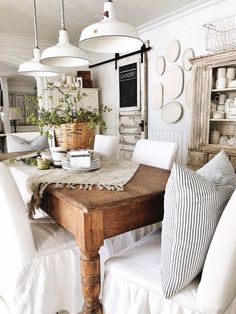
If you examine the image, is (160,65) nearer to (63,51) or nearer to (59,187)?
(63,51)

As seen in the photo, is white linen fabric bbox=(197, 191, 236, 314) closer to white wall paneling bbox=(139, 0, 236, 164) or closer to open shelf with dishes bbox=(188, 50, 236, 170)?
open shelf with dishes bbox=(188, 50, 236, 170)

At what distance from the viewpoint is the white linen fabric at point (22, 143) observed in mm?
3295

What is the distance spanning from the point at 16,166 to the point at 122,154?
2795 mm

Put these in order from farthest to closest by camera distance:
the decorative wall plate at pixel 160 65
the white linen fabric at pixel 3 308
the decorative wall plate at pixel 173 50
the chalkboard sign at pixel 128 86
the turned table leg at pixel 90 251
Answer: the chalkboard sign at pixel 128 86
the decorative wall plate at pixel 160 65
the decorative wall plate at pixel 173 50
the white linen fabric at pixel 3 308
the turned table leg at pixel 90 251

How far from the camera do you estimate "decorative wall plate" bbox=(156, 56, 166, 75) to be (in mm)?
3622

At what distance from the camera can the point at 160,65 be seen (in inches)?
144

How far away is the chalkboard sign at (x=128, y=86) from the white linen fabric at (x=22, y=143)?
1588mm

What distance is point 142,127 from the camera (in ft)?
13.3

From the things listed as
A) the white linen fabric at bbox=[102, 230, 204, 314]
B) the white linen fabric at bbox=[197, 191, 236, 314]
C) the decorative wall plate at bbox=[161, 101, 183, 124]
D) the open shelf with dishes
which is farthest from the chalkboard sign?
the white linen fabric at bbox=[197, 191, 236, 314]

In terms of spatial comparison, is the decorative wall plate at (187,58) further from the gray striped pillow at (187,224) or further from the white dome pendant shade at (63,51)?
the gray striped pillow at (187,224)

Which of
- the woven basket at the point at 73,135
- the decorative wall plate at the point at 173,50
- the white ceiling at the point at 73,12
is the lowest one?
the woven basket at the point at 73,135

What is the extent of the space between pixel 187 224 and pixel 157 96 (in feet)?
10.2

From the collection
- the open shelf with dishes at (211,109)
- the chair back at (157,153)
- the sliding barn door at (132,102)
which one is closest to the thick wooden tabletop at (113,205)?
the chair back at (157,153)

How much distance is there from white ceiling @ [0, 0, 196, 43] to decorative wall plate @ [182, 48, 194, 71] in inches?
21.6
